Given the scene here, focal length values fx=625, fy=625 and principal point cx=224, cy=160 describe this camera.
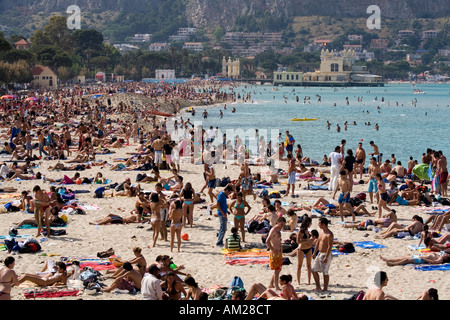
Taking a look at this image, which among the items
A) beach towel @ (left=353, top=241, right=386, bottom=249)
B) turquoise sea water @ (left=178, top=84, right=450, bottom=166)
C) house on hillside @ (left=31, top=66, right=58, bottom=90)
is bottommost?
turquoise sea water @ (left=178, top=84, right=450, bottom=166)

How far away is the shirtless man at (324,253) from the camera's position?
944 cm

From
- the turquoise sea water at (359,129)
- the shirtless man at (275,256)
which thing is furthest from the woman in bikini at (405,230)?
the turquoise sea water at (359,129)

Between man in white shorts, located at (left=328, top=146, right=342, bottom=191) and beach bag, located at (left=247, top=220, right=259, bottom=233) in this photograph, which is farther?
man in white shorts, located at (left=328, top=146, right=342, bottom=191)

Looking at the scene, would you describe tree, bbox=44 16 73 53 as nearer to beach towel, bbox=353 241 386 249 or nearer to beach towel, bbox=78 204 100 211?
beach towel, bbox=78 204 100 211

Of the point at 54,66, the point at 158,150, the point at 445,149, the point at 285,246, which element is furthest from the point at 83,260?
the point at 54,66

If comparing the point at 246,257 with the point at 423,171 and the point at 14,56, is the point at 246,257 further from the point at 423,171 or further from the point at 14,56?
the point at 14,56

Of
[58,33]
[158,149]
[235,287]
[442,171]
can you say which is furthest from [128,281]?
[58,33]

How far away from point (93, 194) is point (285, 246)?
706 centimetres

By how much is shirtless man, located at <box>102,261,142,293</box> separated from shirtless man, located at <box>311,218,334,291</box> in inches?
106

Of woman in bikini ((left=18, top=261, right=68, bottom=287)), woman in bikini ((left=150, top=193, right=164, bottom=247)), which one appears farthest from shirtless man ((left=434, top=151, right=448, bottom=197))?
woman in bikini ((left=18, top=261, right=68, bottom=287))

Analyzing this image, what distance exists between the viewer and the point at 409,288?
980cm

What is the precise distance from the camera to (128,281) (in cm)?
957

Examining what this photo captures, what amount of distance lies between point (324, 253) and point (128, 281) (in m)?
3.03

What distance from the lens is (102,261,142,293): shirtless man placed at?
949 centimetres
